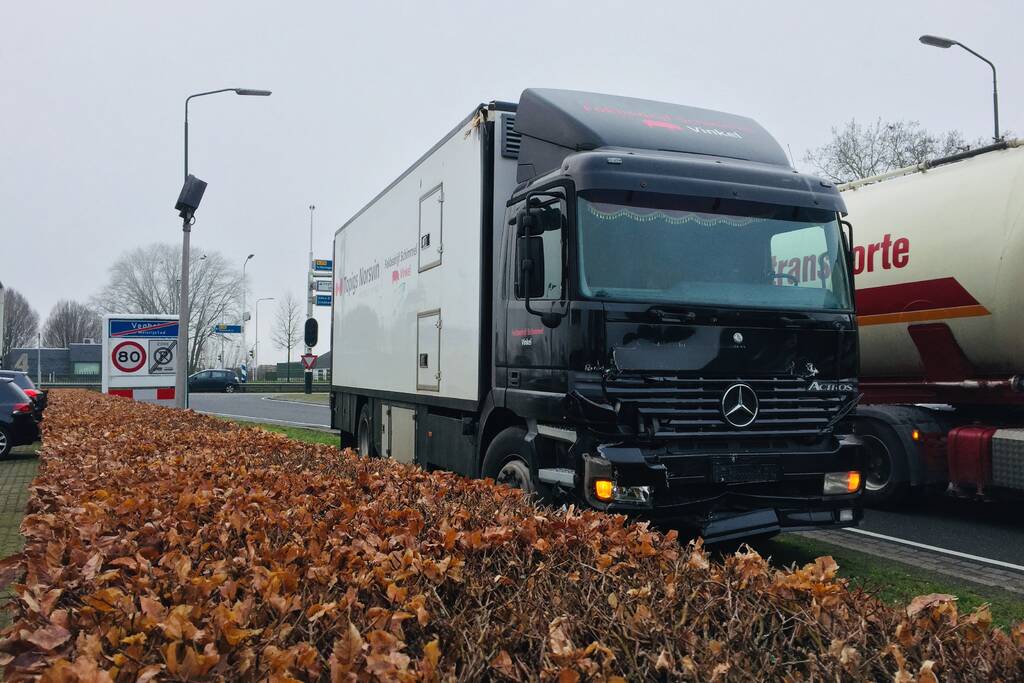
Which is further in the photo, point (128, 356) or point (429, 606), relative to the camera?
point (128, 356)

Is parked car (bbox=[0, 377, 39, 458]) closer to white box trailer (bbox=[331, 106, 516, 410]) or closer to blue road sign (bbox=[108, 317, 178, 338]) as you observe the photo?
blue road sign (bbox=[108, 317, 178, 338])

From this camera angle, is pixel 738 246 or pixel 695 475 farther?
pixel 738 246

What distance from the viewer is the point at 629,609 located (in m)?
2.47

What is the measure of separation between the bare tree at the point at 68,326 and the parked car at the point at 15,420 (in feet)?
359

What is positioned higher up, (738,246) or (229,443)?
(738,246)

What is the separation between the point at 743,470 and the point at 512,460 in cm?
179

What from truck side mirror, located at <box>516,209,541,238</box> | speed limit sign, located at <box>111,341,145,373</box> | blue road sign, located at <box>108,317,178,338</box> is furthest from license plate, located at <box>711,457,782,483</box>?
blue road sign, located at <box>108,317,178,338</box>

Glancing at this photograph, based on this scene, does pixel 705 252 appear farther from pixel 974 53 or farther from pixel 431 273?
pixel 974 53

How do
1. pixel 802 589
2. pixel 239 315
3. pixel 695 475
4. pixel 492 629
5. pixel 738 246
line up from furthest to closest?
1. pixel 239 315
2. pixel 738 246
3. pixel 695 475
4. pixel 802 589
5. pixel 492 629

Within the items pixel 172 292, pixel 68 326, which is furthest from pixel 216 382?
pixel 68 326

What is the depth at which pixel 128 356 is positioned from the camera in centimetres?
2136

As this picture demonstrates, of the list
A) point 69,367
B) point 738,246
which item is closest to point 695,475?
point 738,246

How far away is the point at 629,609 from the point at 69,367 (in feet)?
358

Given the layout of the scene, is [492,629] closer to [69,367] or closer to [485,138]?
[485,138]
